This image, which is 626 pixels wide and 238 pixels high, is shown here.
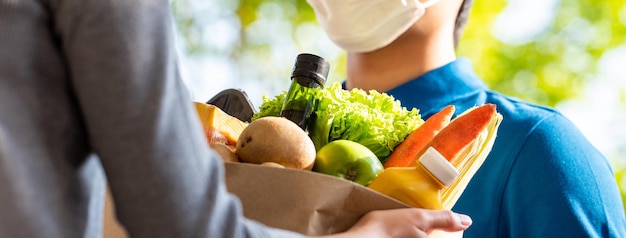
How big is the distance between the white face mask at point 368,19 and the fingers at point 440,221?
0.83m

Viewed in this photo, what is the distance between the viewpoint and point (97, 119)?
2.63 feet

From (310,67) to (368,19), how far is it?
24.3 inches

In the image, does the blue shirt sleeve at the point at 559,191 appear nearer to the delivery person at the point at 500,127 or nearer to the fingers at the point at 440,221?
the delivery person at the point at 500,127

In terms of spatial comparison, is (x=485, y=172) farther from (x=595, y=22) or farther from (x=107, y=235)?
(x=595, y=22)

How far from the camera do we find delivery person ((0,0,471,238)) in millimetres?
793

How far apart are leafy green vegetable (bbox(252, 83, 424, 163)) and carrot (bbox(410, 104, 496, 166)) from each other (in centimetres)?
10

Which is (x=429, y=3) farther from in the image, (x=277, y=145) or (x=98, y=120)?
(x=98, y=120)

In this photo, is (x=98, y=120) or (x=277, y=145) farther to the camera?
(x=277, y=145)

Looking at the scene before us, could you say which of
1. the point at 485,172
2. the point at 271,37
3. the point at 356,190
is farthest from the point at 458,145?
the point at 271,37

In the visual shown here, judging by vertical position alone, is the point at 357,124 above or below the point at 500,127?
above

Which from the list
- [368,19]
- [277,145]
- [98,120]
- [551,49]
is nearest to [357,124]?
[277,145]

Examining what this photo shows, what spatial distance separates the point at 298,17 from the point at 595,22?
1.78 meters

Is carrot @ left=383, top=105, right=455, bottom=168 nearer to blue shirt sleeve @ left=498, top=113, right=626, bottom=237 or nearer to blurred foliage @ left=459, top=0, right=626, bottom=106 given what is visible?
blue shirt sleeve @ left=498, top=113, right=626, bottom=237

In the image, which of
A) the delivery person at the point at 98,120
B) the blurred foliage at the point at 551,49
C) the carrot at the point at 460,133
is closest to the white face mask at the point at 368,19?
the carrot at the point at 460,133
